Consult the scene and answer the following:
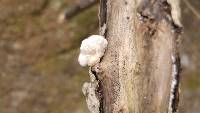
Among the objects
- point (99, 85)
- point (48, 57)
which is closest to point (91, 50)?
point (99, 85)

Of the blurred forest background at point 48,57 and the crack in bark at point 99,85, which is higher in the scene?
the blurred forest background at point 48,57

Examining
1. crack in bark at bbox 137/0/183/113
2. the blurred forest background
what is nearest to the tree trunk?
crack in bark at bbox 137/0/183/113

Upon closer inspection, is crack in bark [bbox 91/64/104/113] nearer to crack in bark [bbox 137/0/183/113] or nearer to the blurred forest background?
crack in bark [bbox 137/0/183/113]

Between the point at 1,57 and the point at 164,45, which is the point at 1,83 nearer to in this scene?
the point at 1,57

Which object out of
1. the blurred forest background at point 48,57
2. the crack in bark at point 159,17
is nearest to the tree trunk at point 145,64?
the crack in bark at point 159,17

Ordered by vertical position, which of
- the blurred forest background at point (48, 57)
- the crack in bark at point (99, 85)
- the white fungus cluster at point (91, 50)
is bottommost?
the crack in bark at point (99, 85)

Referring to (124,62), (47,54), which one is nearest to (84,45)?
(124,62)

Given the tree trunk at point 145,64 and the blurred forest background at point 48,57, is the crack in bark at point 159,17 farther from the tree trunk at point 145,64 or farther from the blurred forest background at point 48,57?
the blurred forest background at point 48,57
